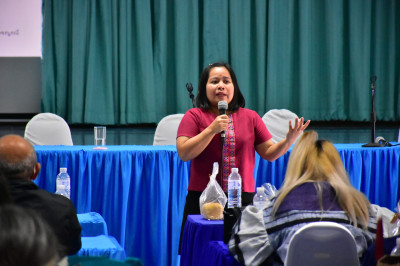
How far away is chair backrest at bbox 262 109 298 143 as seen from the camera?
5.41 meters

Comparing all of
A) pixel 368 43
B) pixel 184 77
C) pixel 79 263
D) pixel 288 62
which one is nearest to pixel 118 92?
pixel 184 77

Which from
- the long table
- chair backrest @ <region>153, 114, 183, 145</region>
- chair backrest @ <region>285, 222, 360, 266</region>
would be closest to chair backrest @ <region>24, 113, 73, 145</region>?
chair backrest @ <region>153, 114, 183, 145</region>

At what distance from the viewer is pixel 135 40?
656cm

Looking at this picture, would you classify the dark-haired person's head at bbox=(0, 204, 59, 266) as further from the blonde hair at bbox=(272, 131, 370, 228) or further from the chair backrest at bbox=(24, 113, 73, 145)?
the chair backrest at bbox=(24, 113, 73, 145)

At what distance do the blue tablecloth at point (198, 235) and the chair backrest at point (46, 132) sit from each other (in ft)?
8.17

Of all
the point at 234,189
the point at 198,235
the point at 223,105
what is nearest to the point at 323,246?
the point at 198,235

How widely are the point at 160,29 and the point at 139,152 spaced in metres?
2.71

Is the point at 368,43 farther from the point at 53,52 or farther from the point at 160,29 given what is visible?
the point at 53,52

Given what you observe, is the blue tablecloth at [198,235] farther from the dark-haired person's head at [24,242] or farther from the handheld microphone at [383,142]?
the handheld microphone at [383,142]


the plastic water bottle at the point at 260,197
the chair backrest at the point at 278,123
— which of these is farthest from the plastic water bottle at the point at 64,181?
the chair backrest at the point at 278,123

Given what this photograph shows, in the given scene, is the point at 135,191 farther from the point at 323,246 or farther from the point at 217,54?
the point at 217,54

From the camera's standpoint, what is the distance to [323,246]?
2.04m

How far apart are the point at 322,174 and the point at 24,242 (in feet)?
5.20

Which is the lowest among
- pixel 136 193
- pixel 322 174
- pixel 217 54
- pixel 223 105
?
pixel 136 193
